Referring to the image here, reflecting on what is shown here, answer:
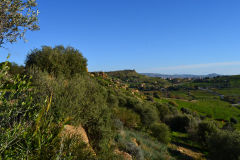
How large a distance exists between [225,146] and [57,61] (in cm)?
2357

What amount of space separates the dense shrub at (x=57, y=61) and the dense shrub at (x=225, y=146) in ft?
69.9

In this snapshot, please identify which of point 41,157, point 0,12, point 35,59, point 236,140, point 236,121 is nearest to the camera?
point 41,157

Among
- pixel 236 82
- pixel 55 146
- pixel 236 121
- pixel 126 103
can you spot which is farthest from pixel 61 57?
pixel 236 82

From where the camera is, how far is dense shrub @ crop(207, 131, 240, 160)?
49.4 ft

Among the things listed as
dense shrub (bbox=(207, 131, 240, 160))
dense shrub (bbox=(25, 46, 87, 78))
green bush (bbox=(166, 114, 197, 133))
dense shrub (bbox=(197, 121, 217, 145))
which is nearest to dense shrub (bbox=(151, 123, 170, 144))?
dense shrub (bbox=(207, 131, 240, 160))

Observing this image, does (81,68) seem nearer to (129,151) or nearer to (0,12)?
(129,151)

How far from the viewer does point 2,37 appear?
391 centimetres

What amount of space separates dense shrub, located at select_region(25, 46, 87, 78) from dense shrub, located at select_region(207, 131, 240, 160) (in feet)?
69.9

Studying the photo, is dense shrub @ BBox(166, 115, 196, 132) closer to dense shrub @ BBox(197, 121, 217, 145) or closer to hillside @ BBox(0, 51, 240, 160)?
hillside @ BBox(0, 51, 240, 160)

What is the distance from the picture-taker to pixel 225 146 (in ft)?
53.2

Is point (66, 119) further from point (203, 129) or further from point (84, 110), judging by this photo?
point (203, 129)

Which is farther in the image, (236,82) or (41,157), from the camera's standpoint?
(236,82)

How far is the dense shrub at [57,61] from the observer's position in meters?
16.0

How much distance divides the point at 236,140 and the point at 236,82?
5906 inches
